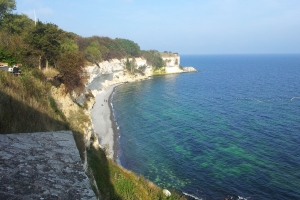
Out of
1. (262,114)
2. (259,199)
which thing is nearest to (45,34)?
(259,199)

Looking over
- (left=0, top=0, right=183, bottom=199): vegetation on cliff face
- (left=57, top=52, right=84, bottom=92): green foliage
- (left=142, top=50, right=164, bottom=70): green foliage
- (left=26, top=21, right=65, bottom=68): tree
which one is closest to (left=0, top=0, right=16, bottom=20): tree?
(left=0, top=0, right=183, bottom=199): vegetation on cliff face

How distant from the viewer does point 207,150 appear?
31766mm

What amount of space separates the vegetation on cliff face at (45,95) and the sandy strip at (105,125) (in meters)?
8.22

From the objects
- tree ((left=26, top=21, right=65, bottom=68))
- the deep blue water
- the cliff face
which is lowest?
the deep blue water

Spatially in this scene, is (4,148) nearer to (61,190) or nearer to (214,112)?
(61,190)

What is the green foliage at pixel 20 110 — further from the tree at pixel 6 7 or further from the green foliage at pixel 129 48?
the green foliage at pixel 129 48

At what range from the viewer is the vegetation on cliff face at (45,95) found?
9.32m

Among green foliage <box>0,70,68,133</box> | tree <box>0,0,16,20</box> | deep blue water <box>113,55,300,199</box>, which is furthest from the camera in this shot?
tree <box>0,0,16,20</box>

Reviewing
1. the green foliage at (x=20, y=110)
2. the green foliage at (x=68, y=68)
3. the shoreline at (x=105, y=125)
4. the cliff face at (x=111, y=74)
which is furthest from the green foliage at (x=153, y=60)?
the green foliage at (x=20, y=110)

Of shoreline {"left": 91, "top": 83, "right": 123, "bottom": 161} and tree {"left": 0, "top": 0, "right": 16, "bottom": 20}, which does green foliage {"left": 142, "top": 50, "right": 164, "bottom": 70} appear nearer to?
shoreline {"left": 91, "top": 83, "right": 123, "bottom": 161}

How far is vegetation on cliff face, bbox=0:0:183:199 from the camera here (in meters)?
9.32

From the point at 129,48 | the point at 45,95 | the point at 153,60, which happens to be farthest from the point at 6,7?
the point at 153,60

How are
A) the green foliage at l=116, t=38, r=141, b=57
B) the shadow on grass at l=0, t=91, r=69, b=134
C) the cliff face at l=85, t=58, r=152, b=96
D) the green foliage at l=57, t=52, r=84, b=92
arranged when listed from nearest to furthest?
the shadow on grass at l=0, t=91, r=69, b=134 → the green foliage at l=57, t=52, r=84, b=92 → the cliff face at l=85, t=58, r=152, b=96 → the green foliage at l=116, t=38, r=141, b=57

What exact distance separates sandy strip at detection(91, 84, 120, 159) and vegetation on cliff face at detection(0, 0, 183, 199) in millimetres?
8220
